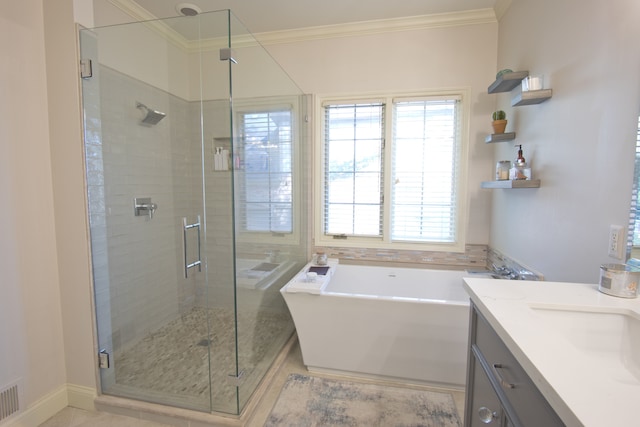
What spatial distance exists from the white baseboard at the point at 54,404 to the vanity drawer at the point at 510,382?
216 centimetres

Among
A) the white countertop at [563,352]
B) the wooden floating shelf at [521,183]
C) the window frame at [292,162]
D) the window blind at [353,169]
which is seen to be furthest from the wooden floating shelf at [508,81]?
the window frame at [292,162]

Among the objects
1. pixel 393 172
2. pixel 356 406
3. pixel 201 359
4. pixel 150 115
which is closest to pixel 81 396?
pixel 201 359

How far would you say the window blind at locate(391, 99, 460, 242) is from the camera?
2.62 m

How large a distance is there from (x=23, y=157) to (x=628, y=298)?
278 centimetres

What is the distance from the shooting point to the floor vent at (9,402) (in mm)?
1514

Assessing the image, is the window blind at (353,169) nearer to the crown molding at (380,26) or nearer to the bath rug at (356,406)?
the crown molding at (380,26)

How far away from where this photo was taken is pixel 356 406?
1.84m

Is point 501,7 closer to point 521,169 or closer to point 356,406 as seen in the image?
point 521,169

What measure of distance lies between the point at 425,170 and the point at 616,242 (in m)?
1.61

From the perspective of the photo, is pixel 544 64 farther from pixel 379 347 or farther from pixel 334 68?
pixel 379 347

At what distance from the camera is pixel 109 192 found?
1.95 meters

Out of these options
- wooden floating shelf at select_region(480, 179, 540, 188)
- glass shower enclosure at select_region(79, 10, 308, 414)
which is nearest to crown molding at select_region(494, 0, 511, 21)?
wooden floating shelf at select_region(480, 179, 540, 188)

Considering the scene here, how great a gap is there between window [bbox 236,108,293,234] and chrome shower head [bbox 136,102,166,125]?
878 mm

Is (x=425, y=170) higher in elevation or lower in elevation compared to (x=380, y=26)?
lower
